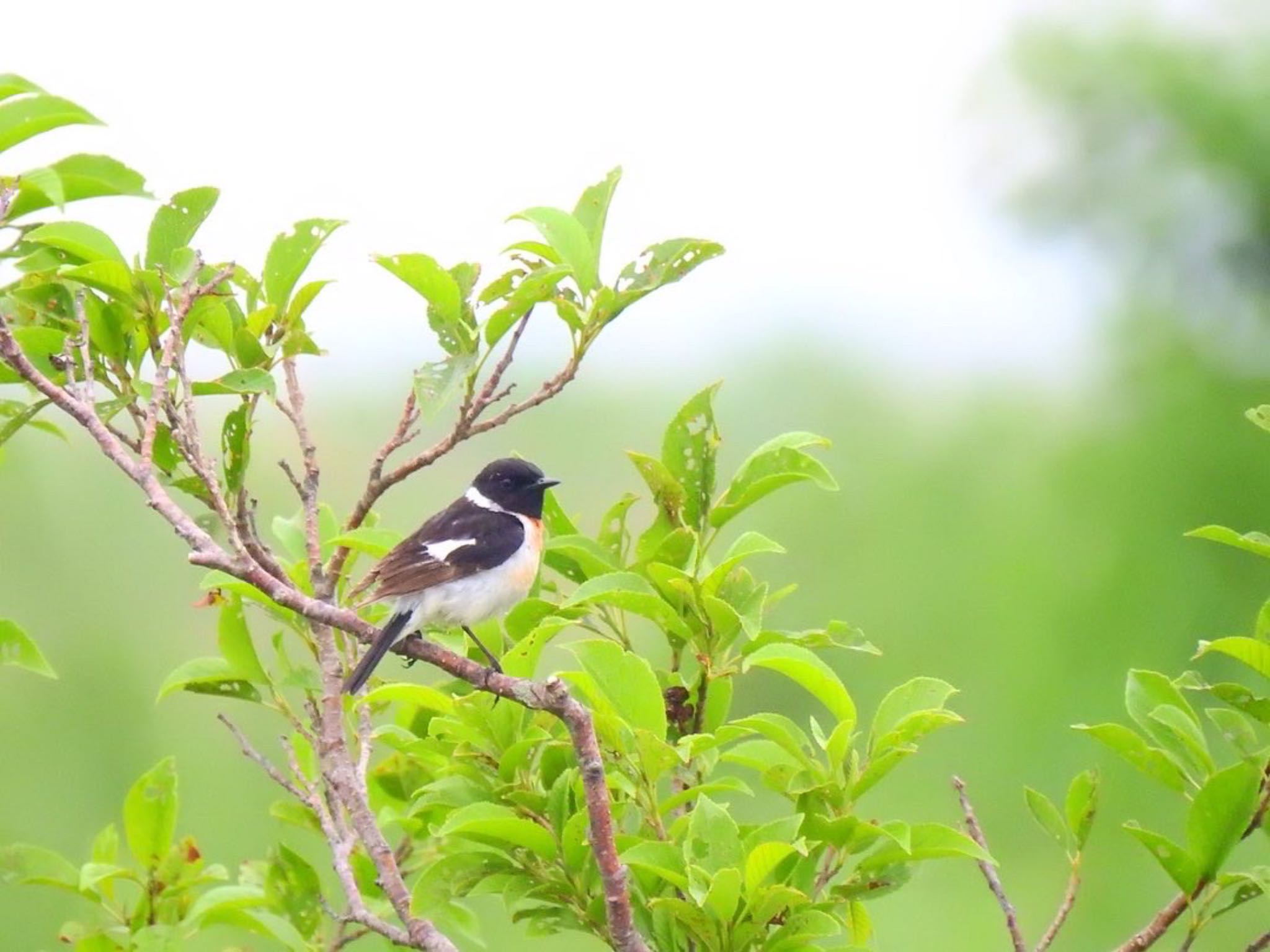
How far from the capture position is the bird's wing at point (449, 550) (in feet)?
12.2

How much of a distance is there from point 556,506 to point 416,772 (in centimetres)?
83

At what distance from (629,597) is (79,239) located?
3.99 feet

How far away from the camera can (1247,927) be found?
9.15 meters

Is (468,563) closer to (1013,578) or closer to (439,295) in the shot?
(439,295)

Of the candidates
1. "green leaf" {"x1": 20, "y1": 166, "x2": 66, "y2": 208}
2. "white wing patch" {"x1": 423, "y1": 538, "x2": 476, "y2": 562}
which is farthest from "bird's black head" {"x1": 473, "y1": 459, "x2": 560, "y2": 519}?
"green leaf" {"x1": 20, "y1": 166, "x2": 66, "y2": 208}

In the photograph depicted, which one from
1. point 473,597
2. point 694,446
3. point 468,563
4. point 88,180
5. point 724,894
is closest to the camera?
point 724,894

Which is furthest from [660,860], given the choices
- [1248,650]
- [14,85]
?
[14,85]

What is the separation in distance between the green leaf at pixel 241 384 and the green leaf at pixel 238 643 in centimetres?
54

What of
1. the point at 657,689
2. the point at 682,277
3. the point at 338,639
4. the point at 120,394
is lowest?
the point at 338,639

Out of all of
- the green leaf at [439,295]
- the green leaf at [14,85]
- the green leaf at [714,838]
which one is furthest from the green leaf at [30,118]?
the green leaf at [714,838]

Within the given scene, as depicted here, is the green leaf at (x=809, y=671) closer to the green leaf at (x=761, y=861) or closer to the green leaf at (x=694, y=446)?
the green leaf at (x=761, y=861)

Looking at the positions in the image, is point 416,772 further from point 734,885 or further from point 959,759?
point 959,759

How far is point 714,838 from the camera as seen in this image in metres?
2.15

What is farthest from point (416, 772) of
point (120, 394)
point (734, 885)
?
point (734, 885)
